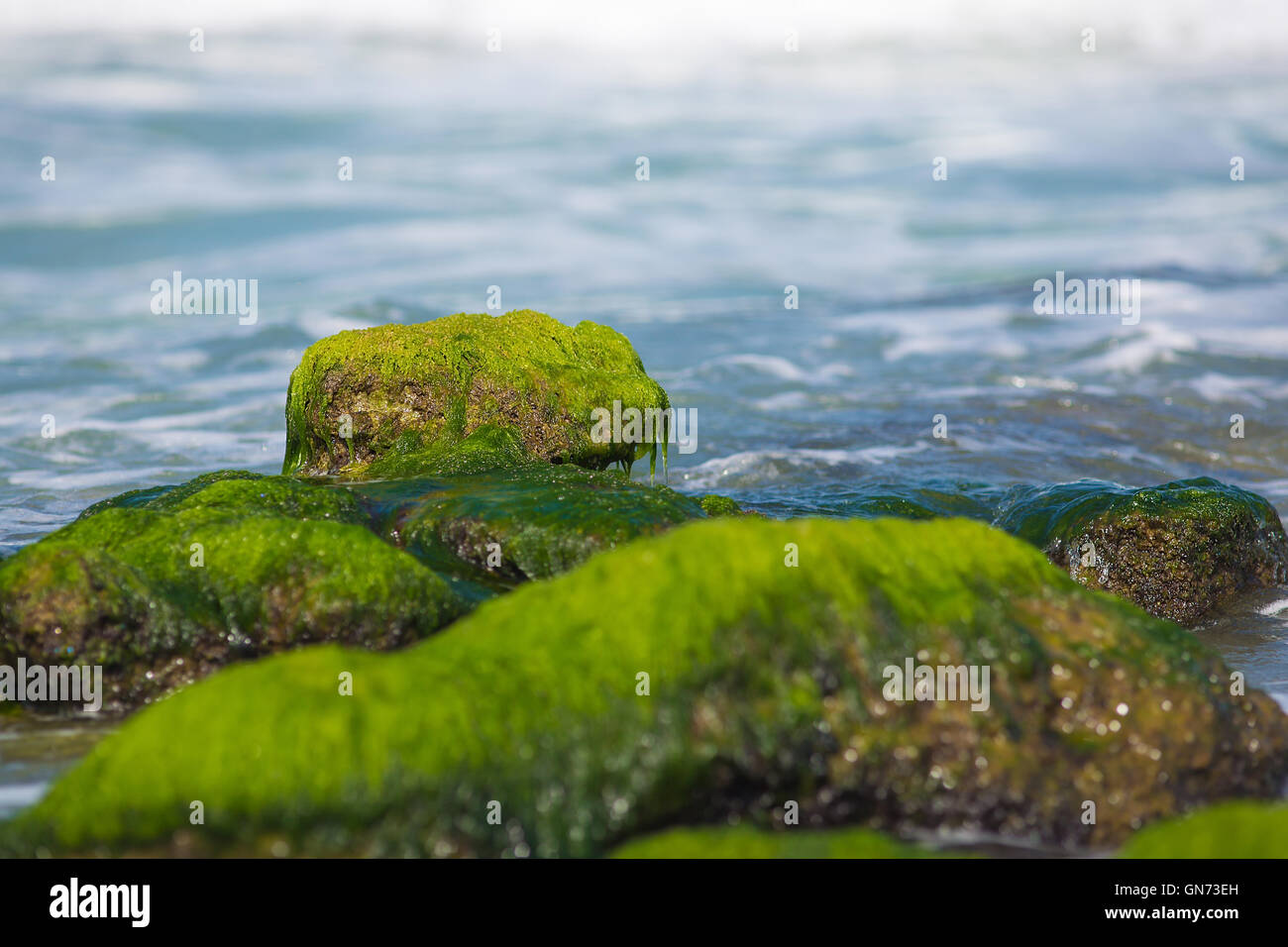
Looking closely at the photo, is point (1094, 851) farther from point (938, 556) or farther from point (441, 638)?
point (441, 638)

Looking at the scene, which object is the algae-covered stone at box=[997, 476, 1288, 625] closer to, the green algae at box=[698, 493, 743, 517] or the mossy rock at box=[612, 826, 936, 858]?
the green algae at box=[698, 493, 743, 517]

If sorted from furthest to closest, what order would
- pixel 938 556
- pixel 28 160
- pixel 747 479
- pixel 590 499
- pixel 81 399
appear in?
pixel 28 160 < pixel 81 399 < pixel 747 479 < pixel 590 499 < pixel 938 556

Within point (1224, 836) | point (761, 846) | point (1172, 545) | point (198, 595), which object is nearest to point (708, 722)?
point (761, 846)

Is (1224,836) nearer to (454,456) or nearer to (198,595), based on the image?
(198,595)

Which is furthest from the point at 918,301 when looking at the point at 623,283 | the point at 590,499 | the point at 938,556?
the point at 938,556

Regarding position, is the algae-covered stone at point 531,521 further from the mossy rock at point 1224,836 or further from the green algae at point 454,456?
the mossy rock at point 1224,836

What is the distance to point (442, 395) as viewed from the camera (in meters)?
7.73

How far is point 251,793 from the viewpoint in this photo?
3281mm

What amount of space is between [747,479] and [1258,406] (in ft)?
23.7

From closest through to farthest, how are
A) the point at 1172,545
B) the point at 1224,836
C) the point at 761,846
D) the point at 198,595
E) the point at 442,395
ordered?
1. the point at 1224,836
2. the point at 761,846
3. the point at 198,595
4. the point at 1172,545
5. the point at 442,395

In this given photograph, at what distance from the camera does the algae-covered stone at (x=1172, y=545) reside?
23.1ft

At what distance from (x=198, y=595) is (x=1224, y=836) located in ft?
12.7

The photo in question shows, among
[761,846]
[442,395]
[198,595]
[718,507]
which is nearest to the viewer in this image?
[761,846]

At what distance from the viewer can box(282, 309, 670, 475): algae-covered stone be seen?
25.3 feet
